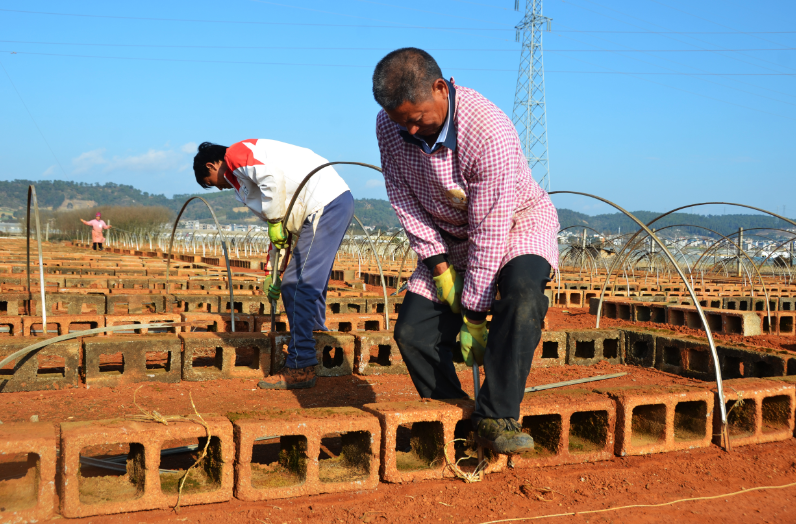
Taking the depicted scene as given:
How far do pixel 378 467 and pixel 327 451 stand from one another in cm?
60

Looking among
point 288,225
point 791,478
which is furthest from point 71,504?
point 791,478

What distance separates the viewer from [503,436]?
246 centimetres

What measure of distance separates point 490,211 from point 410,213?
1.67 ft

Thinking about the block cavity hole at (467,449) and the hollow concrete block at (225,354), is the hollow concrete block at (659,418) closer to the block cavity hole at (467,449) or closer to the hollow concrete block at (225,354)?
the block cavity hole at (467,449)

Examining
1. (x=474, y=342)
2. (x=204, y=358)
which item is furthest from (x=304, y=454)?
(x=204, y=358)

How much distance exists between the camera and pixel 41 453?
2.18m

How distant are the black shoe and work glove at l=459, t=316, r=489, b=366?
0.40m

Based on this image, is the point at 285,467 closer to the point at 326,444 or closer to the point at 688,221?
the point at 326,444

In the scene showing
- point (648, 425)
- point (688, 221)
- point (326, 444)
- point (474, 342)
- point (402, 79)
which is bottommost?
point (326, 444)

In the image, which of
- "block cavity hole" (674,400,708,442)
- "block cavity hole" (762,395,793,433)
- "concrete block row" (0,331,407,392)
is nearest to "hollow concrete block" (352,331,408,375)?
"concrete block row" (0,331,407,392)

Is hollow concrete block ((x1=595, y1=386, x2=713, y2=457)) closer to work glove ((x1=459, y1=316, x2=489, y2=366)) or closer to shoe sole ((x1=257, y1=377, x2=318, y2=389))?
work glove ((x1=459, y1=316, x2=489, y2=366))

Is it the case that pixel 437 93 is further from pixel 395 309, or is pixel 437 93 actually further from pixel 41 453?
pixel 395 309

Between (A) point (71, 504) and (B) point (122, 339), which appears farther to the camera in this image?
(B) point (122, 339)

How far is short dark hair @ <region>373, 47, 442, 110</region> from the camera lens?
2.43 metres
